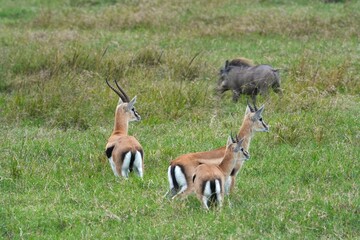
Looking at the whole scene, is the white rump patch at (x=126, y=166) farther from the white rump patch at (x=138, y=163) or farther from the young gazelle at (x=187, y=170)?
the young gazelle at (x=187, y=170)

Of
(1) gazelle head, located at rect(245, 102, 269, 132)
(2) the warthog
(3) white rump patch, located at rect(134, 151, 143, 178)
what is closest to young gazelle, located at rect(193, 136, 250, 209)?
(3) white rump patch, located at rect(134, 151, 143, 178)

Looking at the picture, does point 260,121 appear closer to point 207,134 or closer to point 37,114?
point 207,134

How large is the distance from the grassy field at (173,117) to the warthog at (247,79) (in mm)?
177

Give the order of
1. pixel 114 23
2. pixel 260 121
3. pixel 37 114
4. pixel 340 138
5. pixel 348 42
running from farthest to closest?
pixel 114 23, pixel 348 42, pixel 37 114, pixel 340 138, pixel 260 121

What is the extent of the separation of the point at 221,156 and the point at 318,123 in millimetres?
2621

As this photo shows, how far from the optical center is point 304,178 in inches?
314

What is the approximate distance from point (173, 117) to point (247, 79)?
1806mm

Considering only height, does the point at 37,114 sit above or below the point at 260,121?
below

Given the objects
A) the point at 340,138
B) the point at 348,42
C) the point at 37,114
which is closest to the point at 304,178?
the point at 340,138

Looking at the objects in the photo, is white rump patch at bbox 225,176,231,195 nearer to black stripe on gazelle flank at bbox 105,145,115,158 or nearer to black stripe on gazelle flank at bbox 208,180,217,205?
black stripe on gazelle flank at bbox 208,180,217,205

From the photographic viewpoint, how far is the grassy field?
22.0 ft

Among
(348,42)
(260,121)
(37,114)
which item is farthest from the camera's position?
(348,42)

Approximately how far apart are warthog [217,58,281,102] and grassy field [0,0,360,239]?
177mm

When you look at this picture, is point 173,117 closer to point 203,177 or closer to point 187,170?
point 187,170
